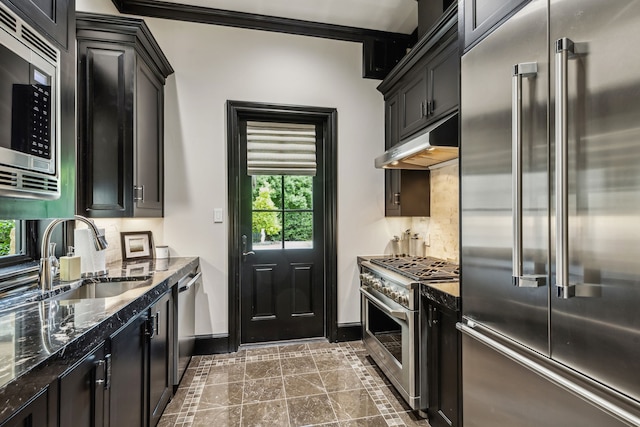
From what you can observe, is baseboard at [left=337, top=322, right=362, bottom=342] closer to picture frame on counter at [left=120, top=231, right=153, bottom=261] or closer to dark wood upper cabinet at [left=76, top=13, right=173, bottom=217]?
picture frame on counter at [left=120, top=231, right=153, bottom=261]

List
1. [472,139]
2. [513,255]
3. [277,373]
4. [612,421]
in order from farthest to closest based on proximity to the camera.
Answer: [277,373] → [472,139] → [513,255] → [612,421]

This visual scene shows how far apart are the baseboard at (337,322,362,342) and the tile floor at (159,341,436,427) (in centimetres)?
17

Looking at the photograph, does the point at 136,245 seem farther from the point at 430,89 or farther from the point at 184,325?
the point at 430,89

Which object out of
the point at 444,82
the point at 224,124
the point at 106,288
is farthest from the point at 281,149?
the point at 106,288

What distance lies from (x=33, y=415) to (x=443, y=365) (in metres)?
1.80

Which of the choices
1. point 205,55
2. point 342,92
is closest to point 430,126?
point 342,92

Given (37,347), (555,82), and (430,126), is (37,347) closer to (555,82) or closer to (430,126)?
(555,82)

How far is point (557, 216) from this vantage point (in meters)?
0.90

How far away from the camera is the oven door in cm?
195

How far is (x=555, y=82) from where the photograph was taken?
921 mm

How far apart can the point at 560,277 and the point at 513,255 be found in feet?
0.60

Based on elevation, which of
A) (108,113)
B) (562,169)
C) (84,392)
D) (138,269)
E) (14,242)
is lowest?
(84,392)

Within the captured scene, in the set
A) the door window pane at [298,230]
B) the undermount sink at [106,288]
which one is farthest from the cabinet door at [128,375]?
the door window pane at [298,230]

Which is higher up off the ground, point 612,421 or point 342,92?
point 342,92
